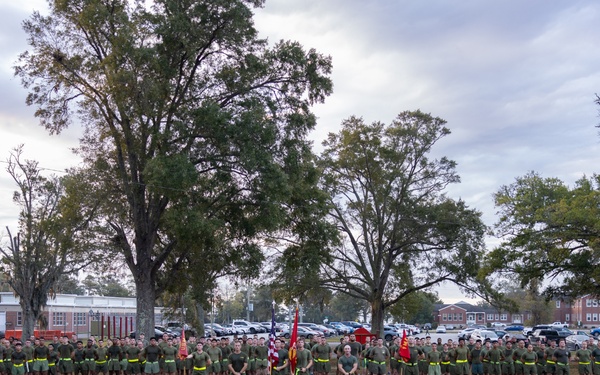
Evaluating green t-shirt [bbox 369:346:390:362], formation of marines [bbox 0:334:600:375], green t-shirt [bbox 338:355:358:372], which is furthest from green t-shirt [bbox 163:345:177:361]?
green t-shirt [bbox 369:346:390:362]

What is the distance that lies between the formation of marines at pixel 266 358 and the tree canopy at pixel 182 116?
18.6 ft

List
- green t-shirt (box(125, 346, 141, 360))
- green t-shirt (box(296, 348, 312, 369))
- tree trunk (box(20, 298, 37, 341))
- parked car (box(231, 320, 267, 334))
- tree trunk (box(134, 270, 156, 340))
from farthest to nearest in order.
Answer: parked car (box(231, 320, 267, 334)) → tree trunk (box(20, 298, 37, 341)) → tree trunk (box(134, 270, 156, 340)) → green t-shirt (box(125, 346, 141, 360)) → green t-shirt (box(296, 348, 312, 369))

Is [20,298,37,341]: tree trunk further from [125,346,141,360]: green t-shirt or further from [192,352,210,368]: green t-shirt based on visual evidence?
[192,352,210,368]: green t-shirt

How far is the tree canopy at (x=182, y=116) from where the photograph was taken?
30.0 meters

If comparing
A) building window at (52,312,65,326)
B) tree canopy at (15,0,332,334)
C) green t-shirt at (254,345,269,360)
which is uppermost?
tree canopy at (15,0,332,334)

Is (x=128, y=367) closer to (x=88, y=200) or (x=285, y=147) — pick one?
(x=88, y=200)

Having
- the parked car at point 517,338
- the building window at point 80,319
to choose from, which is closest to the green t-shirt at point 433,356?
the parked car at point 517,338

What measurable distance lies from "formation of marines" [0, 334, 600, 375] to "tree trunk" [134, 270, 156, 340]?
16.9 feet

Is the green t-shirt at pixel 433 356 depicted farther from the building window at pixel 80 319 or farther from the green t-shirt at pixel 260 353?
the building window at pixel 80 319

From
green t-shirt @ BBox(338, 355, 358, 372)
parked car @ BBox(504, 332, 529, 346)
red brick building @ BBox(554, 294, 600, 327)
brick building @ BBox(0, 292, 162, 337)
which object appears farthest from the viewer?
red brick building @ BBox(554, 294, 600, 327)

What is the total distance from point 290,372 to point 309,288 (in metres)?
22.2

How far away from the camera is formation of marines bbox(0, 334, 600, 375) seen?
78.2ft

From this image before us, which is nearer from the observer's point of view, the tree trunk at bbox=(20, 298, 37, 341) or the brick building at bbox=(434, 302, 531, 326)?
the tree trunk at bbox=(20, 298, 37, 341)

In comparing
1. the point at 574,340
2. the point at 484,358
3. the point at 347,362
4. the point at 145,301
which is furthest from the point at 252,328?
the point at 347,362
